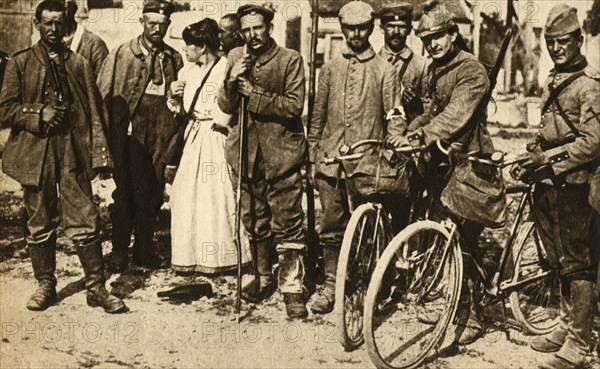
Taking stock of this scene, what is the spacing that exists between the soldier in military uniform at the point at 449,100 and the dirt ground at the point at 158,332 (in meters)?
0.90

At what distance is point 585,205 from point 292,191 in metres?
1.95

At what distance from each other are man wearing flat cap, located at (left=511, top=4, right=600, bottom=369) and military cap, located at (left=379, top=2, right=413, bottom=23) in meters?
0.96

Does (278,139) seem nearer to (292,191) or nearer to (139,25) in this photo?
(292,191)

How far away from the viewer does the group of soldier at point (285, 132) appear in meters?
4.98

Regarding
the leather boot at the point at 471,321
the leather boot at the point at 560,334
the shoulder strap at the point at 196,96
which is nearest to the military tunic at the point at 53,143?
the shoulder strap at the point at 196,96

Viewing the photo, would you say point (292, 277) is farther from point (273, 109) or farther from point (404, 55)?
point (404, 55)

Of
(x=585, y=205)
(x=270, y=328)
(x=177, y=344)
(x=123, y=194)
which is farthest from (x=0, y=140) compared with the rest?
(x=585, y=205)

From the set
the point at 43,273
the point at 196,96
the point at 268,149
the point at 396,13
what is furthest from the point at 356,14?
the point at 43,273

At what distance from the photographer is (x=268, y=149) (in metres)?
5.45

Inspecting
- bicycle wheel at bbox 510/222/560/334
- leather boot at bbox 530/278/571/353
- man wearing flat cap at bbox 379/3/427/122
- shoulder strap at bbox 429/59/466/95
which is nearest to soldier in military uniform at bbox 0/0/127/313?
man wearing flat cap at bbox 379/3/427/122

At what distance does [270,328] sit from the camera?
5406 mm

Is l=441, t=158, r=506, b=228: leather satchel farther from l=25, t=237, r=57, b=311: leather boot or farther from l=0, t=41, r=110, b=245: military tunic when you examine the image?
l=25, t=237, r=57, b=311: leather boot

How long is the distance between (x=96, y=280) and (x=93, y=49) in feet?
5.37

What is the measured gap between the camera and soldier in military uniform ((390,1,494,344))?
4926 millimetres
